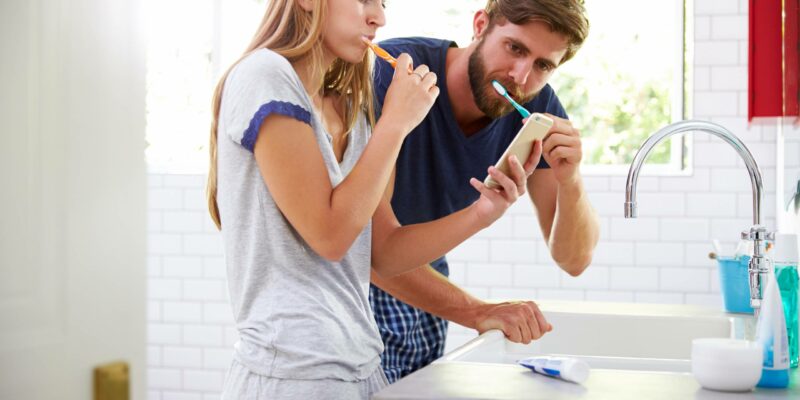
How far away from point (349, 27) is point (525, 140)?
38cm

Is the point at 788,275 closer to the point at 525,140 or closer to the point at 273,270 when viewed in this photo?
the point at 525,140

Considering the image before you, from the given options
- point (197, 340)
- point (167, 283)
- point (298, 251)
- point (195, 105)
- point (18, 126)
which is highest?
point (195, 105)

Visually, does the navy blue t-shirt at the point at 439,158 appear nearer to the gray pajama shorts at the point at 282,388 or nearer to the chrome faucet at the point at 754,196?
the chrome faucet at the point at 754,196

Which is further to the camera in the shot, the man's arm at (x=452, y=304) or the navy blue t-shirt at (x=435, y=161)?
the navy blue t-shirt at (x=435, y=161)

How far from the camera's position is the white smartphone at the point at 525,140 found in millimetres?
1621

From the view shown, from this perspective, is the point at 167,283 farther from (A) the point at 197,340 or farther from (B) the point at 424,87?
(B) the point at 424,87

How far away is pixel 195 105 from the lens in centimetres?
429

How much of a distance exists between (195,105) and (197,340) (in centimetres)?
109

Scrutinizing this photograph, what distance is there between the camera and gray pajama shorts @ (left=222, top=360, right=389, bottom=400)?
50.7 inches

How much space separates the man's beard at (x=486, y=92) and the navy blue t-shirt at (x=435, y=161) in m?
0.05

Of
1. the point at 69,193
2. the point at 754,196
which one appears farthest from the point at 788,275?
the point at 69,193

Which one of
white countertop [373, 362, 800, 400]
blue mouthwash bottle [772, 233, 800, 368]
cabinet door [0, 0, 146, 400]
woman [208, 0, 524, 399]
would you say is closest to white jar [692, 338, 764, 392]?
white countertop [373, 362, 800, 400]

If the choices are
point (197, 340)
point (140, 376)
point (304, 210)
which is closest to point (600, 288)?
point (197, 340)

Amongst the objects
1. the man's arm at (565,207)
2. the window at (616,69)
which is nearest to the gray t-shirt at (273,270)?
the man's arm at (565,207)
